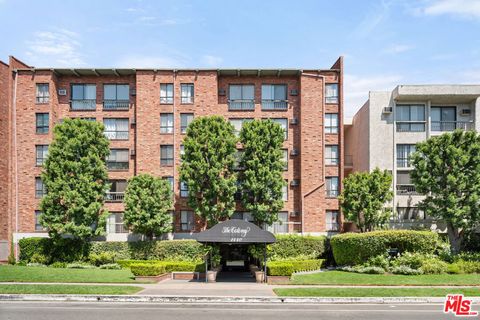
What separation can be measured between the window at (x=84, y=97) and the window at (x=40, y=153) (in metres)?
4.52

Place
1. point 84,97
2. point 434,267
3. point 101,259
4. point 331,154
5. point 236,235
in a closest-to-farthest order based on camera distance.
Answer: point 236,235 → point 434,267 → point 101,259 → point 331,154 → point 84,97

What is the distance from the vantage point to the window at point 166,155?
135 feet

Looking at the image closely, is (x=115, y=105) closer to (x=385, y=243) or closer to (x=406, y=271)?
(x=385, y=243)

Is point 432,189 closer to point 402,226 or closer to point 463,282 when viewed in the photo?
point 402,226

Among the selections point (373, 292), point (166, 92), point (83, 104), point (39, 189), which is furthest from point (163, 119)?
point (373, 292)

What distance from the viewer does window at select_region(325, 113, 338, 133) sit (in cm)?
4184

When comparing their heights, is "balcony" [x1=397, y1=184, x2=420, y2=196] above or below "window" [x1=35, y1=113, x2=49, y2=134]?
below

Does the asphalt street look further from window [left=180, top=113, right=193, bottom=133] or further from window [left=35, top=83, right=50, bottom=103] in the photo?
window [left=35, top=83, right=50, bottom=103]

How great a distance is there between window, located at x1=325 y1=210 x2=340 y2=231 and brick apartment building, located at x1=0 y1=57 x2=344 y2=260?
0.09 meters

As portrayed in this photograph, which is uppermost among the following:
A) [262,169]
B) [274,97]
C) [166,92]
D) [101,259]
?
[166,92]

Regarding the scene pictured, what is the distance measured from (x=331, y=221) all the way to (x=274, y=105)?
11.8m

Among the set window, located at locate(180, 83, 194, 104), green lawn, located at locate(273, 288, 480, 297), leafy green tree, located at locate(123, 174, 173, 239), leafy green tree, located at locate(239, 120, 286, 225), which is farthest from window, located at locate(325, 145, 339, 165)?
green lawn, located at locate(273, 288, 480, 297)

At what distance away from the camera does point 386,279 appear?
27.1 meters

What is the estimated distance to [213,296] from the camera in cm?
2017
